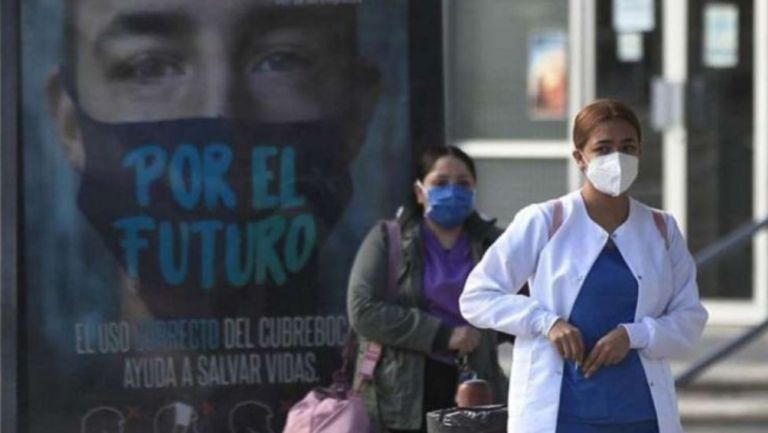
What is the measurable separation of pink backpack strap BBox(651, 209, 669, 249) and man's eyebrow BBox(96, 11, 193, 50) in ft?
6.65

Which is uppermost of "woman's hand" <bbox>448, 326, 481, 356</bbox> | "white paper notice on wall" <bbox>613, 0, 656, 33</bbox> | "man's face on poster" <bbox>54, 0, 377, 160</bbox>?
"white paper notice on wall" <bbox>613, 0, 656, 33</bbox>

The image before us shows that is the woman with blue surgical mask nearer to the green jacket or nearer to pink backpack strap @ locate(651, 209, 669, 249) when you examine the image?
the green jacket

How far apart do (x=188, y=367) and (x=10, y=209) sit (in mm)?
793

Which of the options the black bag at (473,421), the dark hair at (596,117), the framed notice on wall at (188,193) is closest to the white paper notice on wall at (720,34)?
the framed notice on wall at (188,193)

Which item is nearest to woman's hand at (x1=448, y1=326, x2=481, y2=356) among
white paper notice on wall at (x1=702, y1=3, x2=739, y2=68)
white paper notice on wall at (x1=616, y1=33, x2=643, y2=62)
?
white paper notice on wall at (x1=616, y1=33, x2=643, y2=62)

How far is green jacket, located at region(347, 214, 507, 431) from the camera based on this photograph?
6.05 metres

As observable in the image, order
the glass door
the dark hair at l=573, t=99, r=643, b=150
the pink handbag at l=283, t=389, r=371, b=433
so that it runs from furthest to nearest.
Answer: the glass door < the pink handbag at l=283, t=389, r=371, b=433 < the dark hair at l=573, t=99, r=643, b=150

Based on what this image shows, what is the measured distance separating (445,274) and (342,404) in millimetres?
527

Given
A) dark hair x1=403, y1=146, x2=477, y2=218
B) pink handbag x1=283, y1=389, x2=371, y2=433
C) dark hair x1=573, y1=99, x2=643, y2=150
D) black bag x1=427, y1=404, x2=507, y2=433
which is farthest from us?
dark hair x1=403, y1=146, x2=477, y2=218

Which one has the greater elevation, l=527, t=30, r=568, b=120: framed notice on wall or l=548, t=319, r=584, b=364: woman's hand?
l=527, t=30, r=568, b=120: framed notice on wall

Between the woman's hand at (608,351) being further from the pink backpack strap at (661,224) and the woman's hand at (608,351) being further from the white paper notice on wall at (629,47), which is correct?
the white paper notice on wall at (629,47)

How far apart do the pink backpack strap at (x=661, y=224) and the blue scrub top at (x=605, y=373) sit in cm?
19

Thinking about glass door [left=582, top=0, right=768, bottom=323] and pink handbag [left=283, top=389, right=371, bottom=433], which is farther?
glass door [left=582, top=0, right=768, bottom=323]

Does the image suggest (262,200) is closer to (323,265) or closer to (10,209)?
(323,265)
